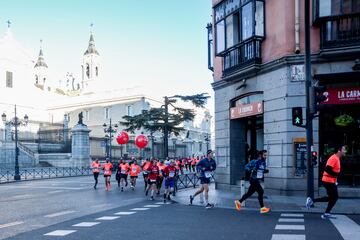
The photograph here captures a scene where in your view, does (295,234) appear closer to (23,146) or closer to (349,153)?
(349,153)

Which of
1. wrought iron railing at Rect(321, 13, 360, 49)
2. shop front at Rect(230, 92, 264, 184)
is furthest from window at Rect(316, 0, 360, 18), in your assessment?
shop front at Rect(230, 92, 264, 184)

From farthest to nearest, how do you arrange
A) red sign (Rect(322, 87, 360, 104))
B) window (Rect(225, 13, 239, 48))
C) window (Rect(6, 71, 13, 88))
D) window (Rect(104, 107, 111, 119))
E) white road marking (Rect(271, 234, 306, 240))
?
window (Rect(104, 107, 111, 119))
window (Rect(6, 71, 13, 88))
window (Rect(225, 13, 239, 48))
red sign (Rect(322, 87, 360, 104))
white road marking (Rect(271, 234, 306, 240))

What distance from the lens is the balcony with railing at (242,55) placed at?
58.6ft

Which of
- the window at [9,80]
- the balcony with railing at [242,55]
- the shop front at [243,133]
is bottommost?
the shop front at [243,133]

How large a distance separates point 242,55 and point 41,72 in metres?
89.9

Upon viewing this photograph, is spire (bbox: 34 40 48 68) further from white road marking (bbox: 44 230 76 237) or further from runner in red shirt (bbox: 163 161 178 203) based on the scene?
white road marking (bbox: 44 230 76 237)

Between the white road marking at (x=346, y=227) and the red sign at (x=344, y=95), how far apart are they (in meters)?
5.68

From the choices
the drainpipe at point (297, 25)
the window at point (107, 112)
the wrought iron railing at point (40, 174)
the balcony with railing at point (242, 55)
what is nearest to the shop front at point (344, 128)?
the drainpipe at point (297, 25)

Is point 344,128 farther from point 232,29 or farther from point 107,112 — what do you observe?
point 107,112

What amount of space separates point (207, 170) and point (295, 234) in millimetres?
5543

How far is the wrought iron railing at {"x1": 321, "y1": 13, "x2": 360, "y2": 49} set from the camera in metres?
15.4

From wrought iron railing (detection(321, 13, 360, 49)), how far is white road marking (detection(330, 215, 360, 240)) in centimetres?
664

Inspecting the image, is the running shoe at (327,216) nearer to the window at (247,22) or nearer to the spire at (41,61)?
the window at (247,22)

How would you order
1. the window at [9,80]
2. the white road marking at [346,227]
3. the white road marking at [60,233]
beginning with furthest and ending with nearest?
the window at [9,80], the white road marking at [60,233], the white road marking at [346,227]
